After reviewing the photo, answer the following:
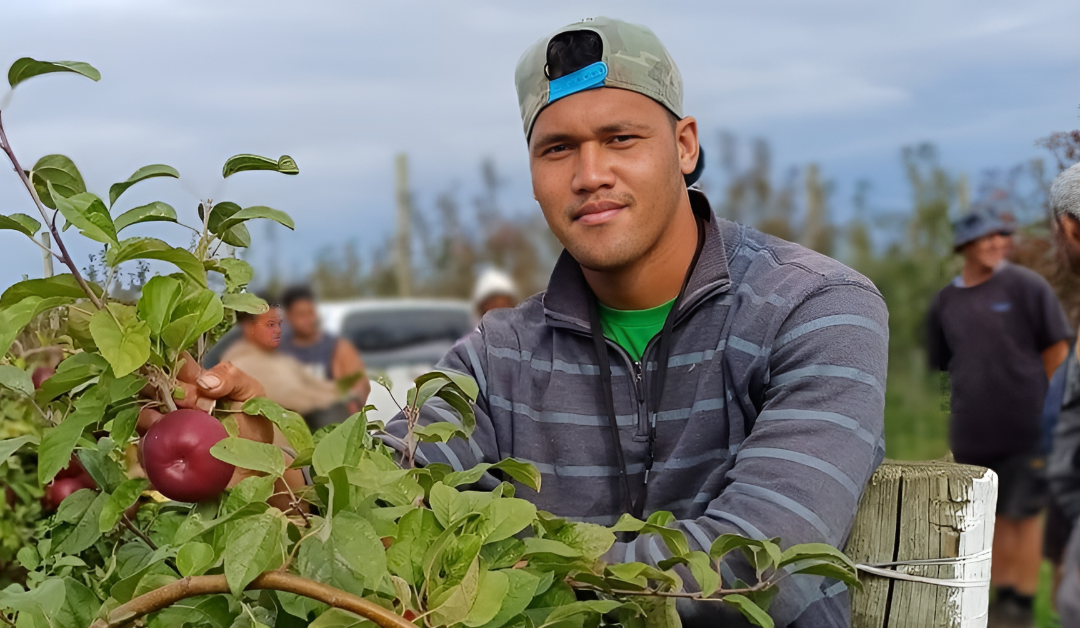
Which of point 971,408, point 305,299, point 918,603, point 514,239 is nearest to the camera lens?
point 918,603

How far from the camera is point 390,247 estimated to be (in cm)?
816

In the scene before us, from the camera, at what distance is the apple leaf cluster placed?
0.61m

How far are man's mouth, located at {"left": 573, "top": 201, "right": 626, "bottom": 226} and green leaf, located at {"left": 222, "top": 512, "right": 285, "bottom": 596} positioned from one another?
0.90 m

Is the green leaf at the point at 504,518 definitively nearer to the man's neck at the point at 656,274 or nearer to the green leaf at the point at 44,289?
the green leaf at the point at 44,289

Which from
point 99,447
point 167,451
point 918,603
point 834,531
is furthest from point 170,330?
point 918,603

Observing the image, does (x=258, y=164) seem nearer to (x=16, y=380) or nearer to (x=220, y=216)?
(x=220, y=216)

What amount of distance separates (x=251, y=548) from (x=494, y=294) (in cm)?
542

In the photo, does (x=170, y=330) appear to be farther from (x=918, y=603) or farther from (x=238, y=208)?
(x=918, y=603)

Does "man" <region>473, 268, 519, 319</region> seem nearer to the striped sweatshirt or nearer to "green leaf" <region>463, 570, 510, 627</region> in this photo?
the striped sweatshirt

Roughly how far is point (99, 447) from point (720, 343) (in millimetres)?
837

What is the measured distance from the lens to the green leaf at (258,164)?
82cm

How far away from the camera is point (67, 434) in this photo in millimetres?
729

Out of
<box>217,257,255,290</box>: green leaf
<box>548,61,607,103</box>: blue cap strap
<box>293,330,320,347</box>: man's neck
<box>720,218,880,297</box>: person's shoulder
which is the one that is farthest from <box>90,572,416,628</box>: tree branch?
<box>293,330,320,347</box>: man's neck

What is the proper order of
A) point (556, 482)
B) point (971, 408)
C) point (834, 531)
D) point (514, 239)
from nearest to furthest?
point (834, 531), point (556, 482), point (971, 408), point (514, 239)
